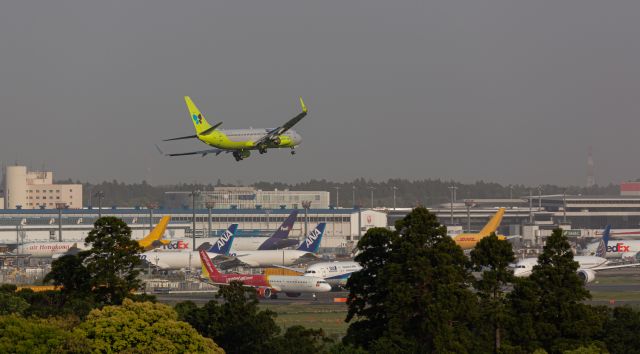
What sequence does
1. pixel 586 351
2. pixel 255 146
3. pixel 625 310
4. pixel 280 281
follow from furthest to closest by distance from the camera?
pixel 280 281
pixel 255 146
pixel 625 310
pixel 586 351

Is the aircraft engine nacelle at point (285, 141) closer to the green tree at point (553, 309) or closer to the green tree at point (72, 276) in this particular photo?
the green tree at point (72, 276)

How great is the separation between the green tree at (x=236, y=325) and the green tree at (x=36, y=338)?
10406 mm

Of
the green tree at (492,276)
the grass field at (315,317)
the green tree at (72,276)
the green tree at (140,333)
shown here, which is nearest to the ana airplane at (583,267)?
the grass field at (315,317)

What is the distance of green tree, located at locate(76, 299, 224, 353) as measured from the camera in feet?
226

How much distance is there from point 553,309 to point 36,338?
28.4 meters

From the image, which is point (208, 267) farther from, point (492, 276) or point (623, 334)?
point (623, 334)

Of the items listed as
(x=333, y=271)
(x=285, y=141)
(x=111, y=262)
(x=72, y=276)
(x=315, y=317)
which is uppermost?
(x=285, y=141)

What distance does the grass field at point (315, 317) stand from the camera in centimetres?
11437

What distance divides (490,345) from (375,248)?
10.3 meters

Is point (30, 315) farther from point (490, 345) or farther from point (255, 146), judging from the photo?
point (255, 146)

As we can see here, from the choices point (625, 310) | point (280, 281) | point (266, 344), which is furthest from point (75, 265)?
point (280, 281)

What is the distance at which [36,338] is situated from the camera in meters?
71.8

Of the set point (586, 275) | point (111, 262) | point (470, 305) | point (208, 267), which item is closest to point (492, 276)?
point (470, 305)

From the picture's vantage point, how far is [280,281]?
507ft
